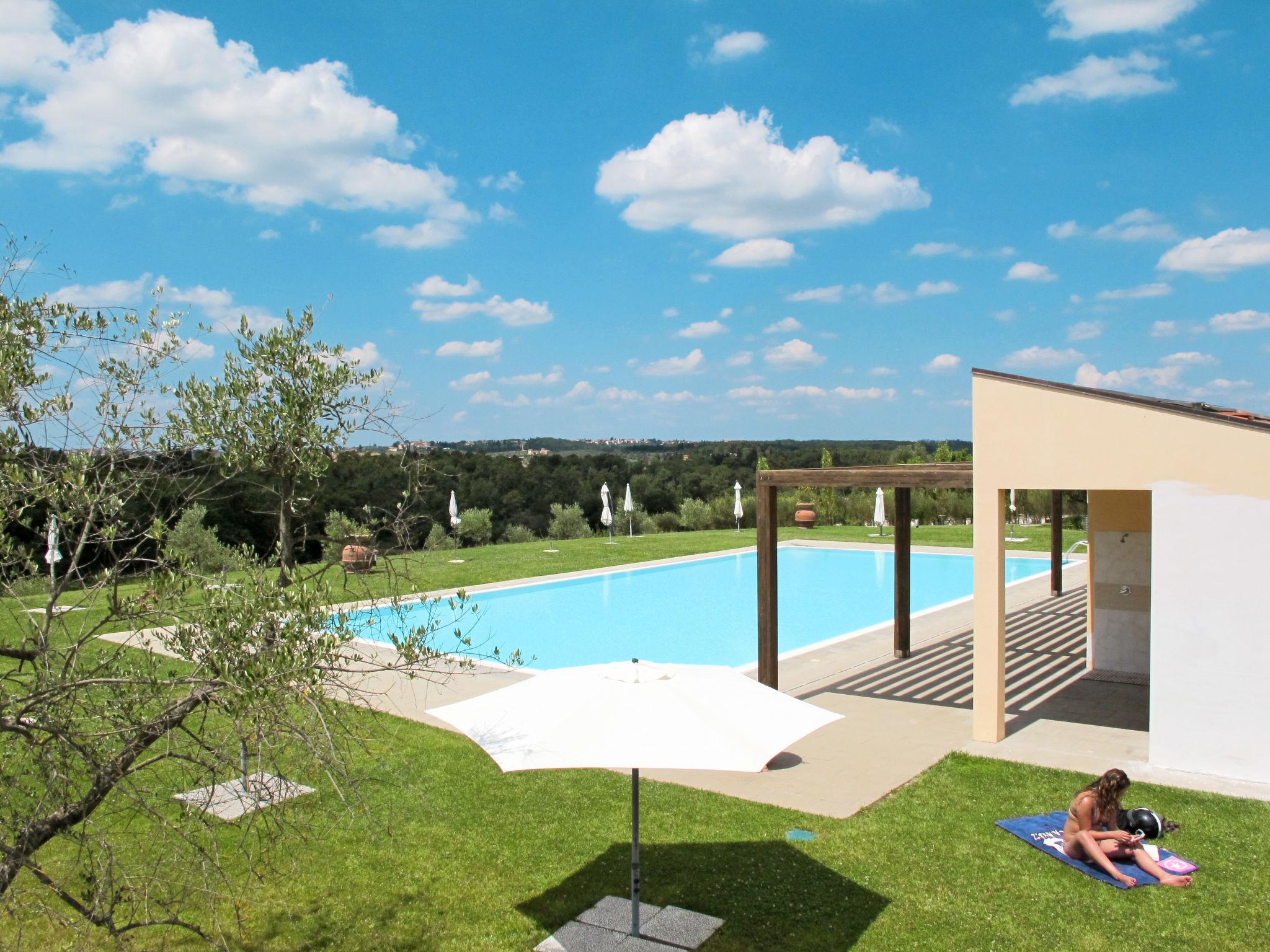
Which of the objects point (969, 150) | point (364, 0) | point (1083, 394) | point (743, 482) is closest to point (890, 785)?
point (1083, 394)

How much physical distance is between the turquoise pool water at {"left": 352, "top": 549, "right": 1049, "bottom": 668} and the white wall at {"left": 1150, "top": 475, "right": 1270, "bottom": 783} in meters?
8.31

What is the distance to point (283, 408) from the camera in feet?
18.0

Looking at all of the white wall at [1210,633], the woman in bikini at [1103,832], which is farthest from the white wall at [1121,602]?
the woman in bikini at [1103,832]

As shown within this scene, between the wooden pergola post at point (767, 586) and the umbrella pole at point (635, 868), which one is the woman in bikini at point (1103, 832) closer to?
the umbrella pole at point (635, 868)

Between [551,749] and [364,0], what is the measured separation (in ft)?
36.9

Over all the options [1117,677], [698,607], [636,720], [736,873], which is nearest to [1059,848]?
[736,873]

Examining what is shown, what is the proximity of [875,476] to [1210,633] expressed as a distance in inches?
149

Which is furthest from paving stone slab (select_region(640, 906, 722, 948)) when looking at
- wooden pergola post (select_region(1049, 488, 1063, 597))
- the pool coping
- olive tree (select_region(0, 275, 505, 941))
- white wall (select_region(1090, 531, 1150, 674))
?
wooden pergola post (select_region(1049, 488, 1063, 597))

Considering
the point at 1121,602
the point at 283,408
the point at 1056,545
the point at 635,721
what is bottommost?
the point at 1121,602

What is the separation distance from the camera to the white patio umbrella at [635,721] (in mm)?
5008

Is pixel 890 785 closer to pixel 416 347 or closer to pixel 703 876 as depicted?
pixel 703 876

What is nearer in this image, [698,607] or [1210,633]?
[1210,633]

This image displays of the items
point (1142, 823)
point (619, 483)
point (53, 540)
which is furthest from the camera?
point (619, 483)

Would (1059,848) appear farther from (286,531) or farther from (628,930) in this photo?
(286,531)
